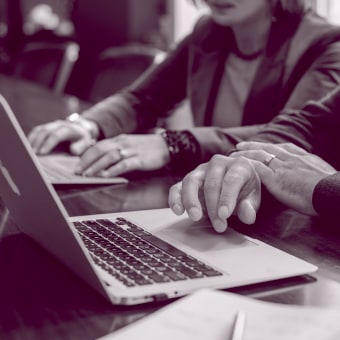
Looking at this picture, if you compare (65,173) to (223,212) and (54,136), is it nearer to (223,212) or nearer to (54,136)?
(54,136)

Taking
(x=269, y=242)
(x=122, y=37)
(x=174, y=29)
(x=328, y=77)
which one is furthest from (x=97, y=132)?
(x=122, y=37)

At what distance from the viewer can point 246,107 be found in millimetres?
1782

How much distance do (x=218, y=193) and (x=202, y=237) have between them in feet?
0.26

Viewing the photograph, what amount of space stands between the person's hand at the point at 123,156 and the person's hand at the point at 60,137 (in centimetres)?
22

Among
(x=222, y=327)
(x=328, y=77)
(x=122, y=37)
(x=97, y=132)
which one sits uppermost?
(x=222, y=327)

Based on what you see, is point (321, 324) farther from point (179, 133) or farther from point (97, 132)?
point (97, 132)

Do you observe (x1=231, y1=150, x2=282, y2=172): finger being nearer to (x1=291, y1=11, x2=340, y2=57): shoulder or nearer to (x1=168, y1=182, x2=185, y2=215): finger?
(x1=168, y1=182, x2=185, y2=215): finger

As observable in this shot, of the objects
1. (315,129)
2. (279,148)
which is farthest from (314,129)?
(279,148)

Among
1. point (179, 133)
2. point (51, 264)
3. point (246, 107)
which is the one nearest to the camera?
point (51, 264)

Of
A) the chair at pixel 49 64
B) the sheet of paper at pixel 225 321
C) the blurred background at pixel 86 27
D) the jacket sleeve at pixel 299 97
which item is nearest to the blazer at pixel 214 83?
the jacket sleeve at pixel 299 97

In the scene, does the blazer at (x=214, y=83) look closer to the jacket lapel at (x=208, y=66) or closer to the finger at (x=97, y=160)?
the jacket lapel at (x=208, y=66)

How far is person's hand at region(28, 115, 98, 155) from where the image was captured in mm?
1604

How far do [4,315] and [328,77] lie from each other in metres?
1.11

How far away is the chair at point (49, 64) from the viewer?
349 centimetres
